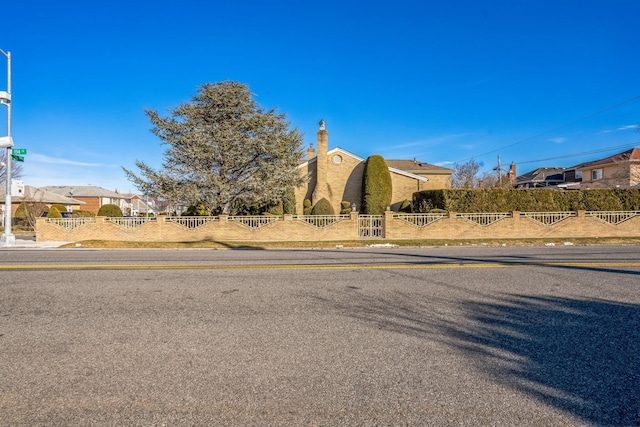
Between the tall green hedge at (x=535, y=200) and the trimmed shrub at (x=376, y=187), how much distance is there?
7001 mm

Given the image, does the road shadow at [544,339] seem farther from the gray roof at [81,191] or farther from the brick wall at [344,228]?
the gray roof at [81,191]

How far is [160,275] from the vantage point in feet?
30.0

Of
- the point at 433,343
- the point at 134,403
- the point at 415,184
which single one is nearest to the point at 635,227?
the point at 415,184

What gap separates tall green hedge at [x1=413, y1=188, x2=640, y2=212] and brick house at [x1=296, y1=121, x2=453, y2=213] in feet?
29.2

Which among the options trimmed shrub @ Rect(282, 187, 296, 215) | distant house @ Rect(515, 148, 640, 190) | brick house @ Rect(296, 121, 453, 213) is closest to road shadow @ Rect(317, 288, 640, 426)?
trimmed shrub @ Rect(282, 187, 296, 215)

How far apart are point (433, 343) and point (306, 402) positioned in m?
1.93

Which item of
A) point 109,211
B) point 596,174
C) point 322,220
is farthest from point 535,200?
point 109,211

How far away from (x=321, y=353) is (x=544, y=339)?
2.63 metres

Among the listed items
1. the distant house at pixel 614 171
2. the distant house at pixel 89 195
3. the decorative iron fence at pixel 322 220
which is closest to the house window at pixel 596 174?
the distant house at pixel 614 171

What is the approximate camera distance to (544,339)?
4.67 m

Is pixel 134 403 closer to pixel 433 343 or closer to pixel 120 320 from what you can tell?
pixel 120 320

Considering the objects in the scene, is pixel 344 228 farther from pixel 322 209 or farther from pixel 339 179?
pixel 339 179

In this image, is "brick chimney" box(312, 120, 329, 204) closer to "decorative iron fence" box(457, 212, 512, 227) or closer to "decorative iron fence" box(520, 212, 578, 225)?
"decorative iron fence" box(457, 212, 512, 227)

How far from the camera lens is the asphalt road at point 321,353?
121 inches
